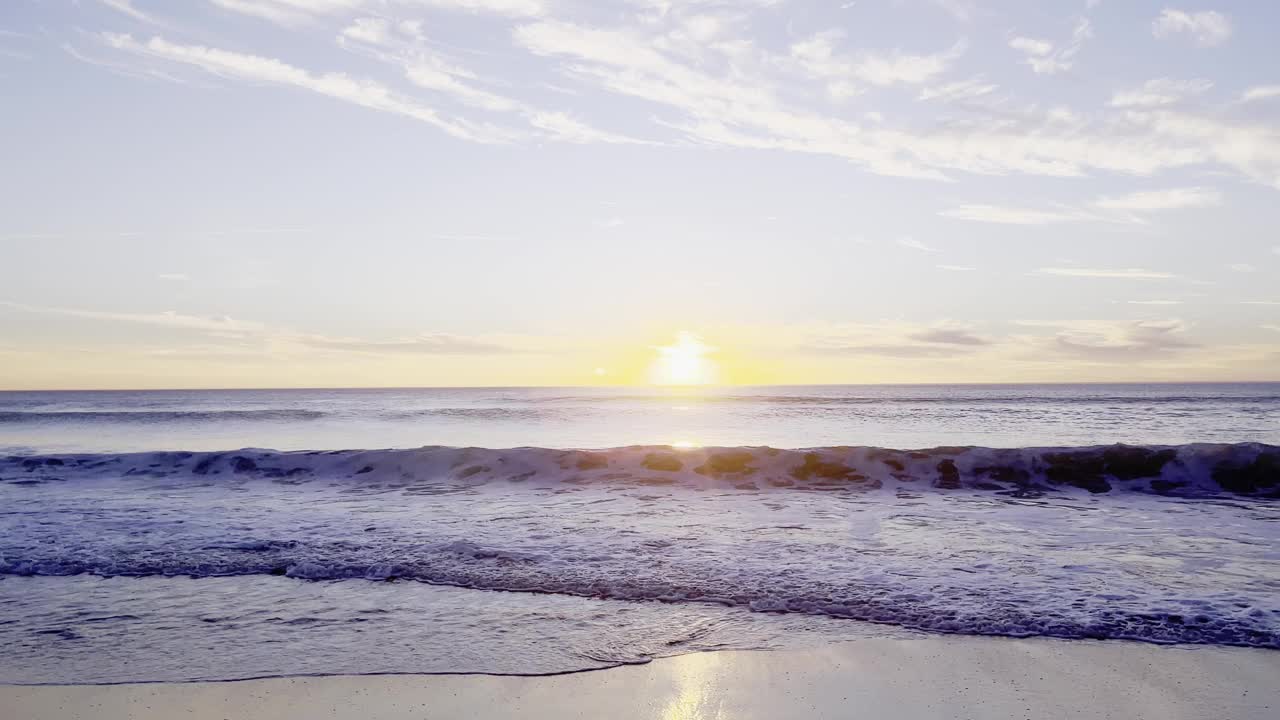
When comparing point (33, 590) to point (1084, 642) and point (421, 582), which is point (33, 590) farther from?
point (1084, 642)

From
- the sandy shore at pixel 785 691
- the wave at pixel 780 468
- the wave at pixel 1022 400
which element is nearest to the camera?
the sandy shore at pixel 785 691

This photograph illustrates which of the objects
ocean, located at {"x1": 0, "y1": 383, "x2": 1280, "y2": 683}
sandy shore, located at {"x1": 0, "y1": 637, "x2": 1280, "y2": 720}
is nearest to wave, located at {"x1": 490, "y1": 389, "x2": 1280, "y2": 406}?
ocean, located at {"x1": 0, "y1": 383, "x2": 1280, "y2": 683}

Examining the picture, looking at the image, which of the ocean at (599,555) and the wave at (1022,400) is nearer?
the ocean at (599,555)

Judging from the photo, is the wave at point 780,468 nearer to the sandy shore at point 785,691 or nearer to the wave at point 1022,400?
the sandy shore at point 785,691

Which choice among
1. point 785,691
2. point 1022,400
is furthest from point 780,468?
point 1022,400

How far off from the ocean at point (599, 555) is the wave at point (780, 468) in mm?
77

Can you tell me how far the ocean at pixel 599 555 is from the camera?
6.30 m

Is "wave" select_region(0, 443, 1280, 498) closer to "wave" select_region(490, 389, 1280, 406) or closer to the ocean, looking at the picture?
the ocean

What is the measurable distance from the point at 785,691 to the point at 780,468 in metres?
12.2

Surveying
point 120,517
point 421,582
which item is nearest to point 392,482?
point 120,517

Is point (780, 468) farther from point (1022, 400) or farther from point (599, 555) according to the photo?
point (1022, 400)

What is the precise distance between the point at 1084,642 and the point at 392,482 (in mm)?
13702

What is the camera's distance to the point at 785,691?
205 inches

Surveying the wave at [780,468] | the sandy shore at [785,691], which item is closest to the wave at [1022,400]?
the wave at [780,468]
